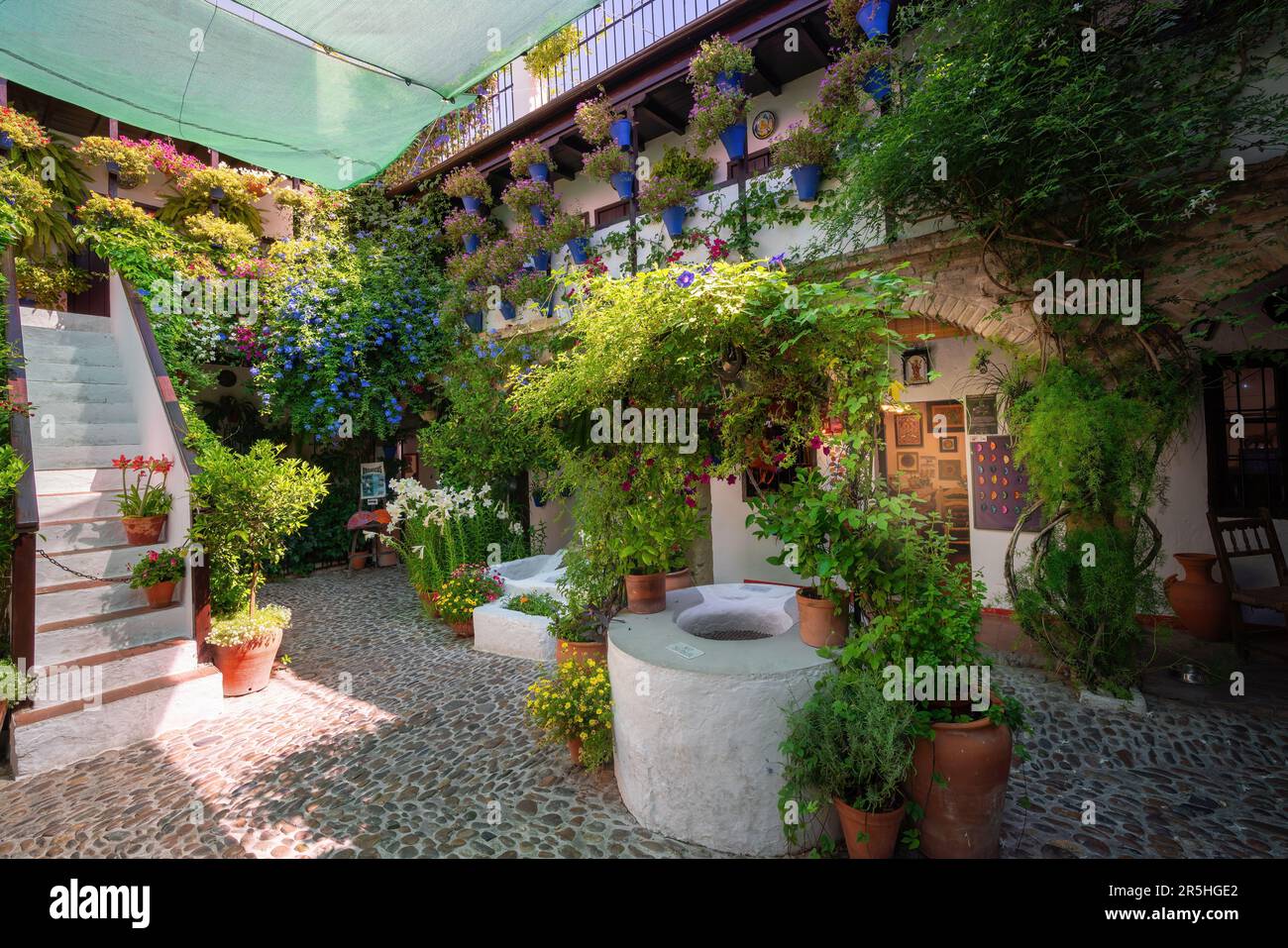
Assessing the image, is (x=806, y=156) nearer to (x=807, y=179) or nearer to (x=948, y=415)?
(x=807, y=179)

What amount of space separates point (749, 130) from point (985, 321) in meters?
3.90

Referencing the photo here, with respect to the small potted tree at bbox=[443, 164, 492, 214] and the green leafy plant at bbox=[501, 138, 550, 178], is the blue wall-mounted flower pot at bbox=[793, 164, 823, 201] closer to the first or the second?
the green leafy plant at bbox=[501, 138, 550, 178]

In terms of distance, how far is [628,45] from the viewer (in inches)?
291

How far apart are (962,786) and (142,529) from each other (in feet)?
21.6

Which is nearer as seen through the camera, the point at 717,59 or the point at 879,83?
the point at 879,83

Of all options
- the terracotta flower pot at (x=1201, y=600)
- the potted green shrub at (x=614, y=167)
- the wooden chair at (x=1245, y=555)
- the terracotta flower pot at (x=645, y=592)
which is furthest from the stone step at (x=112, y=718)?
the terracotta flower pot at (x=1201, y=600)

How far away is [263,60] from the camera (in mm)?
2930

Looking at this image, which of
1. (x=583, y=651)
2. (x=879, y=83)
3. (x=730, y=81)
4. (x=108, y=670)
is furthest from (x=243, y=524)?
(x=879, y=83)

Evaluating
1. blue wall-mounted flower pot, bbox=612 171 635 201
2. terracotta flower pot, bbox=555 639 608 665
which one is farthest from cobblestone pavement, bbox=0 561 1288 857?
blue wall-mounted flower pot, bbox=612 171 635 201

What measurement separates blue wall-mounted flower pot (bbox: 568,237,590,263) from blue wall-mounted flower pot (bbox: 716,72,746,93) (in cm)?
254

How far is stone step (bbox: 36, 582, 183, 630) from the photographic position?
4.51m

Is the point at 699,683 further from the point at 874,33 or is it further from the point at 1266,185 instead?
the point at 874,33

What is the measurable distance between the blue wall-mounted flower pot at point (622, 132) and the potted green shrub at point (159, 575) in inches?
258

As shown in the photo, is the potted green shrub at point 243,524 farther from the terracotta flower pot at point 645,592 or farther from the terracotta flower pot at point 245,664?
the terracotta flower pot at point 645,592
